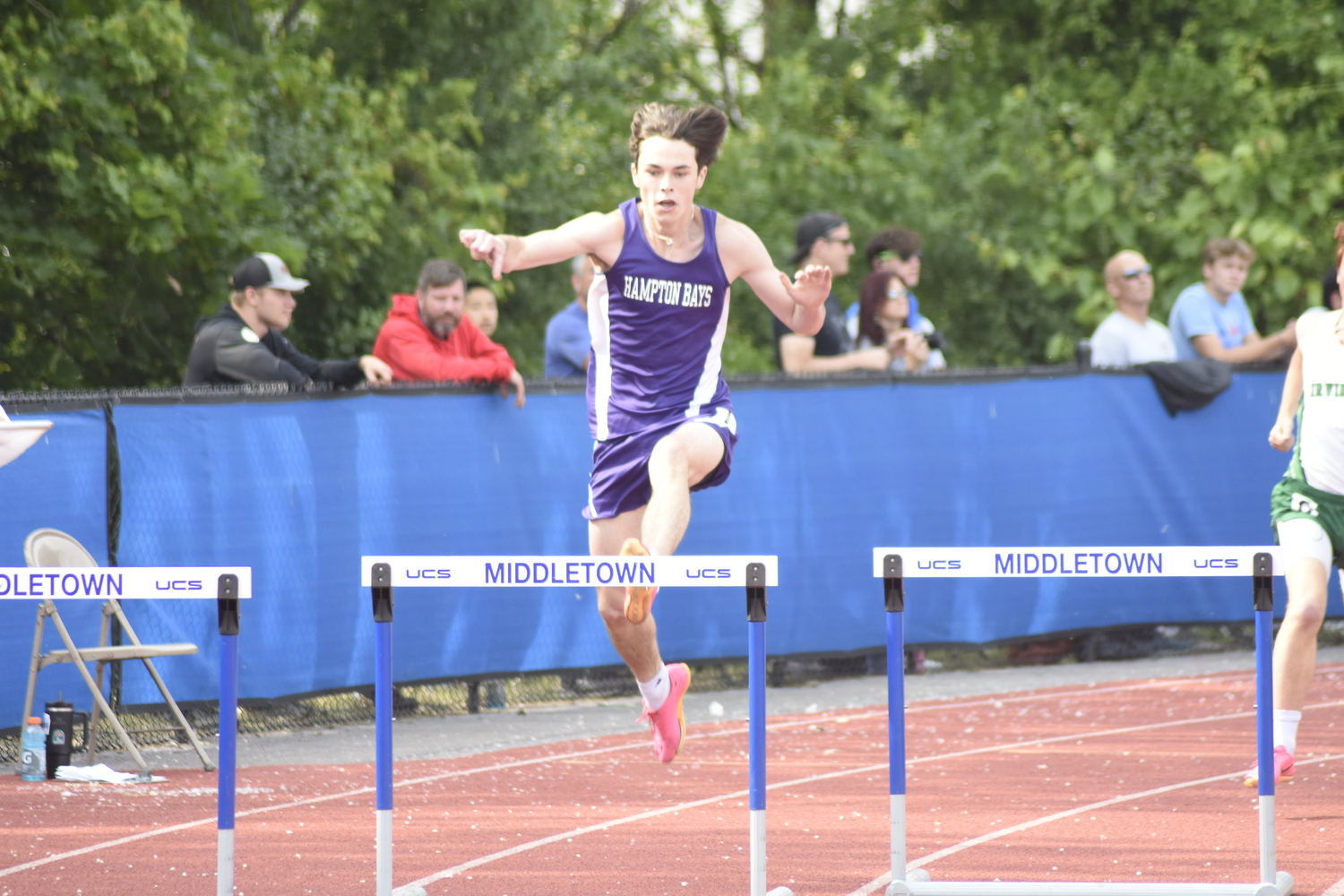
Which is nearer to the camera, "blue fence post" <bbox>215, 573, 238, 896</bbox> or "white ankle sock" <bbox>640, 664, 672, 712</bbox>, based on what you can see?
"blue fence post" <bbox>215, 573, 238, 896</bbox>

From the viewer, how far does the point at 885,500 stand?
33.6 feet

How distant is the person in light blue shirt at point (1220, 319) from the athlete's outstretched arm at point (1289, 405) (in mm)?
4314

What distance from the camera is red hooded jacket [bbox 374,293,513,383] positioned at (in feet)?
30.3

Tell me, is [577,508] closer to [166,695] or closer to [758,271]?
[166,695]

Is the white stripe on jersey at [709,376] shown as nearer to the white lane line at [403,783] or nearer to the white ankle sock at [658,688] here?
the white ankle sock at [658,688]

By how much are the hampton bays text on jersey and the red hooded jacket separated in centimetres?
322

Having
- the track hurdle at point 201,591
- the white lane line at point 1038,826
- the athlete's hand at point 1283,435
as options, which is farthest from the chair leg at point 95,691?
the athlete's hand at point 1283,435

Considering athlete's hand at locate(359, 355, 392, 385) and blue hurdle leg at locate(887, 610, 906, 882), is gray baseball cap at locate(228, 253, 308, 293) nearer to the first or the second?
athlete's hand at locate(359, 355, 392, 385)

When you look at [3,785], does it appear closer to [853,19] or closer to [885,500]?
[885,500]

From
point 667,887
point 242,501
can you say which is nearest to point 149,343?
point 242,501

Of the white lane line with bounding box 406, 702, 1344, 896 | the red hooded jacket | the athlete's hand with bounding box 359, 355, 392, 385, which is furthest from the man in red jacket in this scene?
the white lane line with bounding box 406, 702, 1344, 896

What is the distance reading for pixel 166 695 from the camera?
308 inches

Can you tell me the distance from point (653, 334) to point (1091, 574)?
183 cm

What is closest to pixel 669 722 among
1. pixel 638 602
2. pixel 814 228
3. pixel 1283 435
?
pixel 638 602
